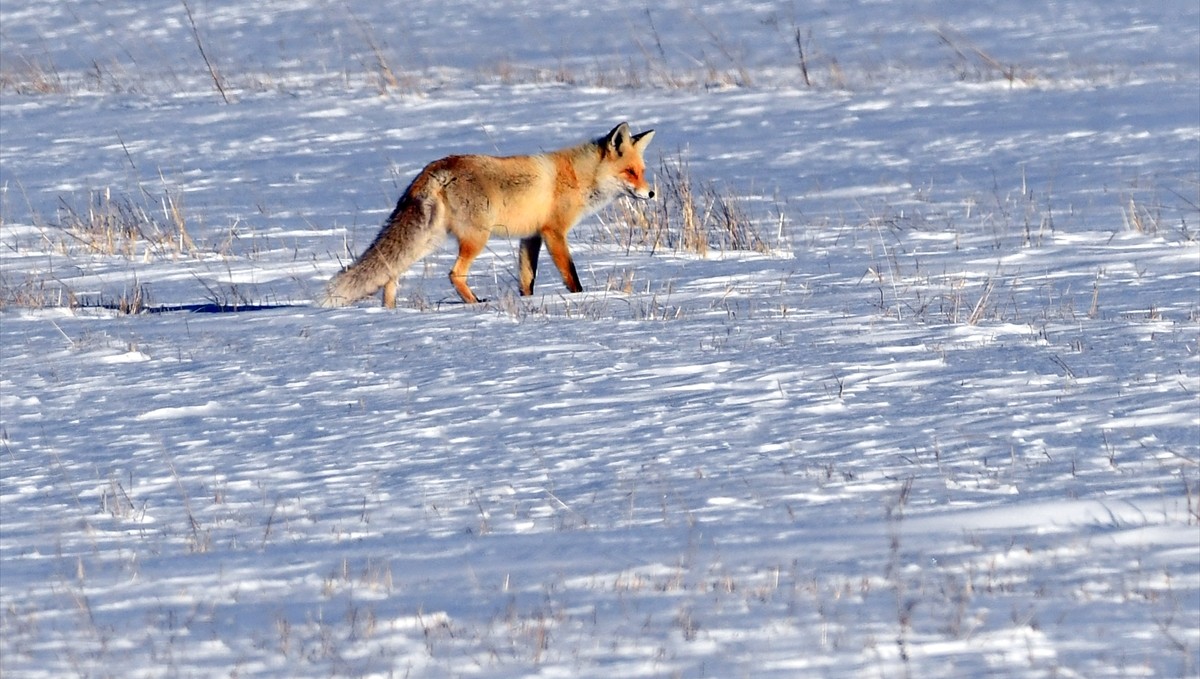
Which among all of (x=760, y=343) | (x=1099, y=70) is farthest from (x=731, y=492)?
(x=1099, y=70)

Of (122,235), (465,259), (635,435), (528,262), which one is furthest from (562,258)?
(122,235)

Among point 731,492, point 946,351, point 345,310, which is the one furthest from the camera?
point 345,310

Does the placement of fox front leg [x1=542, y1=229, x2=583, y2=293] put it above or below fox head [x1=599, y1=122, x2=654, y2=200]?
below

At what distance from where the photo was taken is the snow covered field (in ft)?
11.7

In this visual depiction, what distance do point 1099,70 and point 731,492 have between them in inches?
625

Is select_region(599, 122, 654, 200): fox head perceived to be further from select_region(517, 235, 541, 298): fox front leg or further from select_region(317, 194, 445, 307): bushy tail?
select_region(317, 194, 445, 307): bushy tail

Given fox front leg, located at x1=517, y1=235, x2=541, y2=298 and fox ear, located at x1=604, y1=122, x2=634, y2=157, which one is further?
fox ear, located at x1=604, y1=122, x2=634, y2=157

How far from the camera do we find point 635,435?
17.7ft

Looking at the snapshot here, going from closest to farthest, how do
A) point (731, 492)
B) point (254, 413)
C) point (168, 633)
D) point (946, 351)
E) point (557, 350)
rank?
point (168, 633) < point (731, 492) < point (254, 413) < point (946, 351) < point (557, 350)

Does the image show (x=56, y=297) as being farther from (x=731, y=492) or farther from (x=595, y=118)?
(x=595, y=118)

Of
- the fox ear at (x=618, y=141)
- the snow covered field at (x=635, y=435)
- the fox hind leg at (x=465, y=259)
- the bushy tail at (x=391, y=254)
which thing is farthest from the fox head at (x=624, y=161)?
the bushy tail at (x=391, y=254)

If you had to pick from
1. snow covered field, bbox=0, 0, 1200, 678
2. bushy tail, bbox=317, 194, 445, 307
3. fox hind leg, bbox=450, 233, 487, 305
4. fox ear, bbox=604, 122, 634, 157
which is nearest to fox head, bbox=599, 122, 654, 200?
fox ear, bbox=604, 122, 634, 157

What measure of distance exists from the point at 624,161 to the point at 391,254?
6.21 feet

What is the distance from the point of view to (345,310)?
26.2 feet
